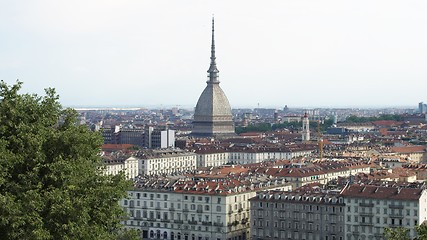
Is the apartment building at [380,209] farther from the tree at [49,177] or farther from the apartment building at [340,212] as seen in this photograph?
the tree at [49,177]

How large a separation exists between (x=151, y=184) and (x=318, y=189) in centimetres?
1307

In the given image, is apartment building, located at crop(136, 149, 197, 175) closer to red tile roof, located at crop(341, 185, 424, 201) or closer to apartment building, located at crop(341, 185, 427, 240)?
red tile roof, located at crop(341, 185, 424, 201)

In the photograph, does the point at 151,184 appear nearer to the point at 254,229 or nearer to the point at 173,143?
the point at 254,229

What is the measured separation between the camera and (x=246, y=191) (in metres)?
63.9

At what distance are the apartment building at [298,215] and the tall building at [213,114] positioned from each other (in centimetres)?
11342

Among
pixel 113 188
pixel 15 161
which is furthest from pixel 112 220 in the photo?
pixel 15 161

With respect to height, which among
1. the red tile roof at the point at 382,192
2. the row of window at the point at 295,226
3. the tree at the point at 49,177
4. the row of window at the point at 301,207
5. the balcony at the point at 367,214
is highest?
the tree at the point at 49,177

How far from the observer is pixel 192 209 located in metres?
62.9

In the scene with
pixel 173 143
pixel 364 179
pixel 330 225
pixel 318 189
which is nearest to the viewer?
pixel 330 225

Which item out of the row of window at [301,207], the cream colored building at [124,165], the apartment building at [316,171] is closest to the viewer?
the row of window at [301,207]

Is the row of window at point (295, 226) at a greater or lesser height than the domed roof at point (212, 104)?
lesser

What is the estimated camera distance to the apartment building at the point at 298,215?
188ft

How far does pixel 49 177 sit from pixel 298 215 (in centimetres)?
3559

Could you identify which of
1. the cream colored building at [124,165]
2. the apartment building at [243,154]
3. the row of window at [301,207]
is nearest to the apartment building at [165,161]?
the cream colored building at [124,165]
